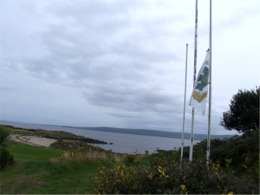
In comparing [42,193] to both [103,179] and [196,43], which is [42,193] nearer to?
[103,179]

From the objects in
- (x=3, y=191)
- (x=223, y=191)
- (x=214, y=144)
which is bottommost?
(x=3, y=191)

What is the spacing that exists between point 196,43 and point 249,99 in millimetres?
19929

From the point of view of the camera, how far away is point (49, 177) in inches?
549

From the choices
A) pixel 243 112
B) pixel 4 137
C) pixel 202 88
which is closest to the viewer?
pixel 202 88

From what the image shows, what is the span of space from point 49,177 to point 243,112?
22852 mm

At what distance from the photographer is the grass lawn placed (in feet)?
38.6

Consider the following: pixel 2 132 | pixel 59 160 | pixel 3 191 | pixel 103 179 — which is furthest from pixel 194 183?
pixel 2 132

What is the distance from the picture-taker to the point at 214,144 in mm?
17422

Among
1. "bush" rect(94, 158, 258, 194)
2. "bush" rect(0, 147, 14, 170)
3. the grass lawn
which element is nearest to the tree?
the grass lawn

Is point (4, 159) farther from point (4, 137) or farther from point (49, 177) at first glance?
point (4, 137)

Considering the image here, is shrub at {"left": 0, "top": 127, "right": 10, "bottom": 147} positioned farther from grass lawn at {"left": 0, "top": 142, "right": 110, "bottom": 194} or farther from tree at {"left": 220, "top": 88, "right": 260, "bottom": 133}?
tree at {"left": 220, "top": 88, "right": 260, "bottom": 133}

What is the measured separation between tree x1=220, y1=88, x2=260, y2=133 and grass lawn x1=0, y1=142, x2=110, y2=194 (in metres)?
17.8

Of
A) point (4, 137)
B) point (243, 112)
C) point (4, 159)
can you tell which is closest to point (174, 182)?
point (4, 159)

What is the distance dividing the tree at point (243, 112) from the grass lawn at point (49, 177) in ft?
58.3
